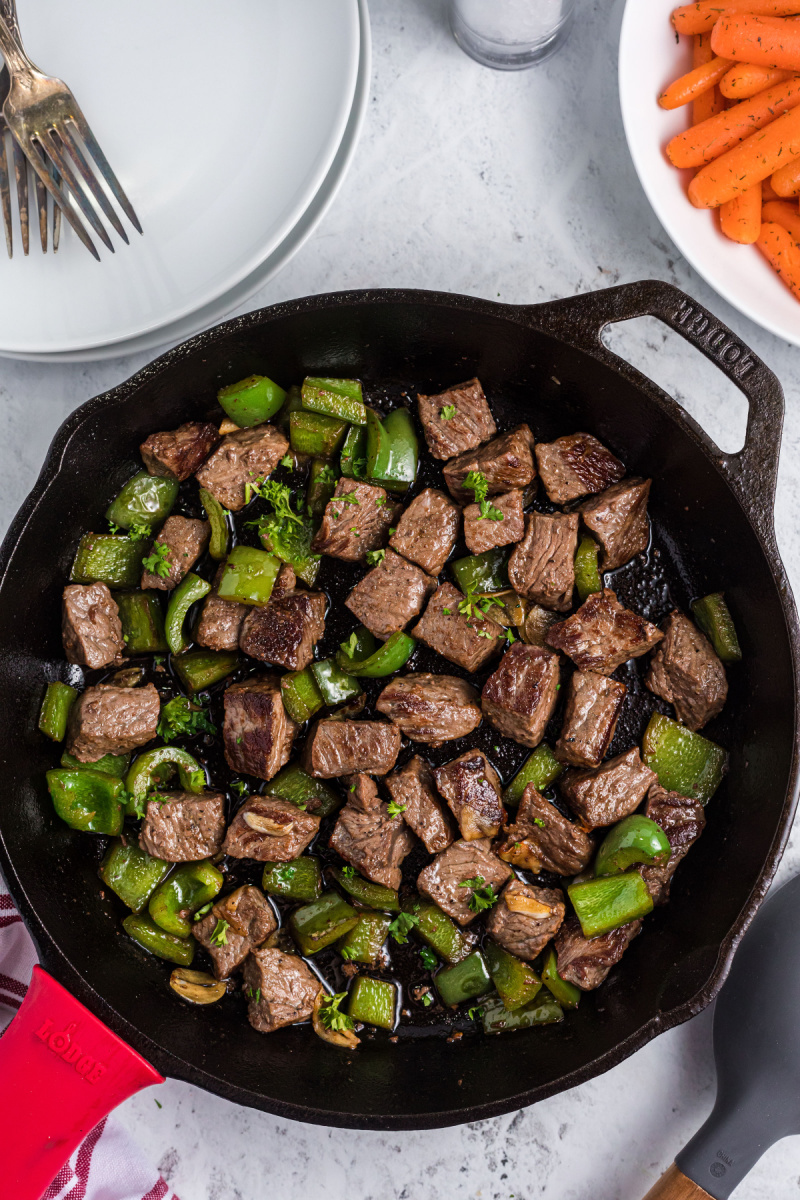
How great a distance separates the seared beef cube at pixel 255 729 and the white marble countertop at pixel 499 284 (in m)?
1.21

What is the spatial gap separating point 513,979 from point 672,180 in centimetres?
297

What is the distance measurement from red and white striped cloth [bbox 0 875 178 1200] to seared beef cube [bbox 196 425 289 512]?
1.65 m

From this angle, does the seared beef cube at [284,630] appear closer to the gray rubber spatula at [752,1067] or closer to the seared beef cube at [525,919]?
the seared beef cube at [525,919]

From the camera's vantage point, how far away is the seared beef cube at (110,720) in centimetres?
318

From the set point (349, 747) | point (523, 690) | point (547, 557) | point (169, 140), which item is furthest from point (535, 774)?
point (169, 140)

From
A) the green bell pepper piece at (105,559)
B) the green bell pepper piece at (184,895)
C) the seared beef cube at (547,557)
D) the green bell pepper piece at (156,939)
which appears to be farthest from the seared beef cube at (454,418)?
the green bell pepper piece at (156,939)

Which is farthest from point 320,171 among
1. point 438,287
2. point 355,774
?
point 355,774

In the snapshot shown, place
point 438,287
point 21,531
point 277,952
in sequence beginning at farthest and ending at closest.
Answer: point 438,287
point 277,952
point 21,531

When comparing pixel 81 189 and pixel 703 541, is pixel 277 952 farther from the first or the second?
pixel 81 189

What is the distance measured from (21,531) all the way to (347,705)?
4.30ft

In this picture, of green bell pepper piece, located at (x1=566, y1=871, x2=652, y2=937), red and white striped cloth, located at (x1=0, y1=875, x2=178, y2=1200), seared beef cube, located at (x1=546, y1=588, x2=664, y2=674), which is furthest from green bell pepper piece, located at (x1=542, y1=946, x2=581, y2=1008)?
red and white striped cloth, located at (x1=0, y1=875, x2=178, y2=1200)

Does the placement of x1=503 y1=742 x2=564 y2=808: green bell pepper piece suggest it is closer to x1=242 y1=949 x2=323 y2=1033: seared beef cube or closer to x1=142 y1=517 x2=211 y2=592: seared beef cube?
x1=242 y1=949 x2=323 y2=1033: seared beef cube

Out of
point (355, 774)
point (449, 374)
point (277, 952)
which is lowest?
point (277, 952)

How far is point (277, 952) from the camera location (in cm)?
324
